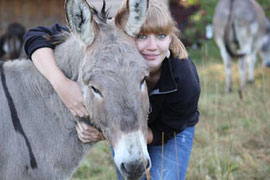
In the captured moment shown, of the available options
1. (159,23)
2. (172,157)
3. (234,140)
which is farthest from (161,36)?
(234,140)


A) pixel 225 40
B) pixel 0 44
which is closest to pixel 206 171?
pixel 225 40

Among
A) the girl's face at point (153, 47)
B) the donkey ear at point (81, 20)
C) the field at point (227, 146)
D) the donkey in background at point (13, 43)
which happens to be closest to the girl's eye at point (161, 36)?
the girl's face at point (153, 47)

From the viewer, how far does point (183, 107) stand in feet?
8.68

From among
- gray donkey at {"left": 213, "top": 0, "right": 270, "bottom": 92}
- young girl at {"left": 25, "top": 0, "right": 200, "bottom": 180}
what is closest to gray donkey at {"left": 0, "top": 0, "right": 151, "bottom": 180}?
young girl at {"left": 25, "top": 0, "right": 200, "bottom": 180}

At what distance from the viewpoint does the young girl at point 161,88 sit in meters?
2.40

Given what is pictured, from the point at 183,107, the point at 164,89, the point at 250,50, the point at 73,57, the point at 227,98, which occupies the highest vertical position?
the point at 73,57

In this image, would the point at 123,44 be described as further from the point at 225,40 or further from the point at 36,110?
the point at 225,40

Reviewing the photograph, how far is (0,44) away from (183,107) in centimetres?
609

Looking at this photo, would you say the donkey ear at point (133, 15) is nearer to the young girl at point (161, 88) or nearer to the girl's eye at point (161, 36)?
the young girl at point (161, 88)

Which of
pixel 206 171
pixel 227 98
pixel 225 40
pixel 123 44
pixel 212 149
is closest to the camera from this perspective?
pixel 123 44

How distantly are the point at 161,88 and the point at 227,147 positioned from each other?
1.90 m

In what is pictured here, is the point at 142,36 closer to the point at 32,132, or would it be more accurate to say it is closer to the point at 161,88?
the point at 161,88

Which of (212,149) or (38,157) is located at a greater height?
(38,157)

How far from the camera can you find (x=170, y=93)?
2611 millimetres
